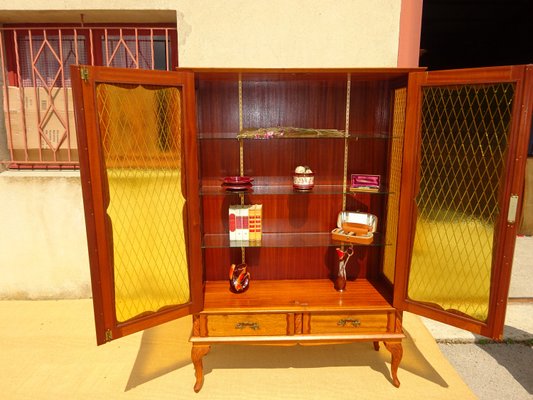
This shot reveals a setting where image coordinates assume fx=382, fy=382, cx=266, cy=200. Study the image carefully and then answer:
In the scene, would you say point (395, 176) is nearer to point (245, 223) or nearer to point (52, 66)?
point (245, 223)

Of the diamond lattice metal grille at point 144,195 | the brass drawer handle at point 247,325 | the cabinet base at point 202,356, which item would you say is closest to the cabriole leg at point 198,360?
the cabinet base at point 202,356

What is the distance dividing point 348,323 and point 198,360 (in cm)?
107

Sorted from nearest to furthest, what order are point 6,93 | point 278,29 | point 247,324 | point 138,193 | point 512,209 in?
point 512,209 < point 138,193 < point 247,324 < point 278,29 < point 6,93

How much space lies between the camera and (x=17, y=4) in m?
3.43

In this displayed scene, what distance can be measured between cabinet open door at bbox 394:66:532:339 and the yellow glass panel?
0.15 meters

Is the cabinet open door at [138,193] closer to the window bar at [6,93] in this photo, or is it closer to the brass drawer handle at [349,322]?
the brass drawer handle at [349,322]

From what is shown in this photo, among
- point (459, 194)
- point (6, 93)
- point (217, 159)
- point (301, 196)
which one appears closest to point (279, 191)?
point (301, 196)

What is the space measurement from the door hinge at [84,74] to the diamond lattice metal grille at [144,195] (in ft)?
0.33

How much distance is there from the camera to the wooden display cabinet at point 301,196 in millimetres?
2207

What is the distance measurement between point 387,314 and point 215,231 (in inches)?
55.7

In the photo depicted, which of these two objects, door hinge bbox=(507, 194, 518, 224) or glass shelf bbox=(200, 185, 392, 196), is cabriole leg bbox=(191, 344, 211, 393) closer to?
glass shelf bbox=(200, 185, 392, 196)

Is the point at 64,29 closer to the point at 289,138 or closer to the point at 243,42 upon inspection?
the point at 243,42

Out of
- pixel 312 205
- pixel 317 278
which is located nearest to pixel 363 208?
pixel 312 205

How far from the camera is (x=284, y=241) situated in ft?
9.58
